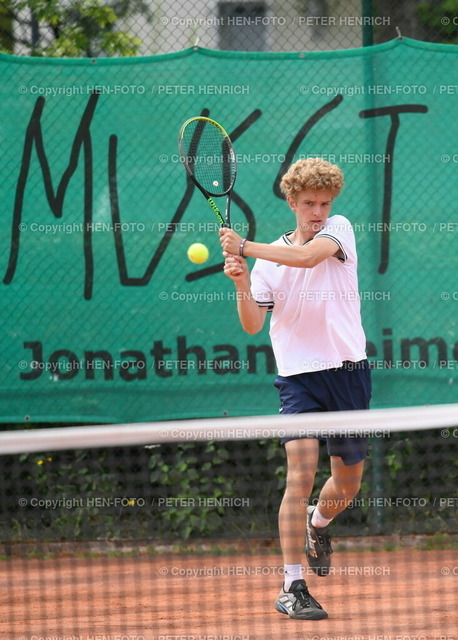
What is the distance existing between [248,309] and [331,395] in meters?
0.44

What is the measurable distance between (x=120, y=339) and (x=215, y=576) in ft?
4.06

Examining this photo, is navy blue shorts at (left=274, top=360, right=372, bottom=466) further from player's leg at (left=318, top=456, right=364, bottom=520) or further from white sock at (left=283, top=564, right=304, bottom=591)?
white sock at (left=283, top=564, right=304, bottom=591)

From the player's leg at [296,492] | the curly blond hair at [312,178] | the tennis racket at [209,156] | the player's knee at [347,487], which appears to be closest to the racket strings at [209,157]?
the tennis racket at [209,156]

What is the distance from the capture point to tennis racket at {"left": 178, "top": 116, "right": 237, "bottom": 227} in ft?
14.0

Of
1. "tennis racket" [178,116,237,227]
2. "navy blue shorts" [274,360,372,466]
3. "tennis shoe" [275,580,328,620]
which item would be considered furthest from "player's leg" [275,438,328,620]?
"tennis racket" [178,116,237,227]

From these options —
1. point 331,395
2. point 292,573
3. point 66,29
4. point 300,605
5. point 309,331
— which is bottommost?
point 300,605

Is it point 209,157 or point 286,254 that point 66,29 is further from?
point 286,254

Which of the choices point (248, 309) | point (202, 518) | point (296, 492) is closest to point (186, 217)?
point (248, 309)

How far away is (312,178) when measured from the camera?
3562 millimetres

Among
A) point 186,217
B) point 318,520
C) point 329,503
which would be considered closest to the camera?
point 329,503

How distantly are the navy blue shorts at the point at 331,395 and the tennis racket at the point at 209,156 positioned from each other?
0.91 meters

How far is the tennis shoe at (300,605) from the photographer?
3.45 m

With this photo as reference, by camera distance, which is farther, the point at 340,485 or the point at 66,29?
the point at 66,29

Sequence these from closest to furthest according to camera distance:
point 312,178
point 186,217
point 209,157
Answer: point 312,178
point 209,157
point 186,217
